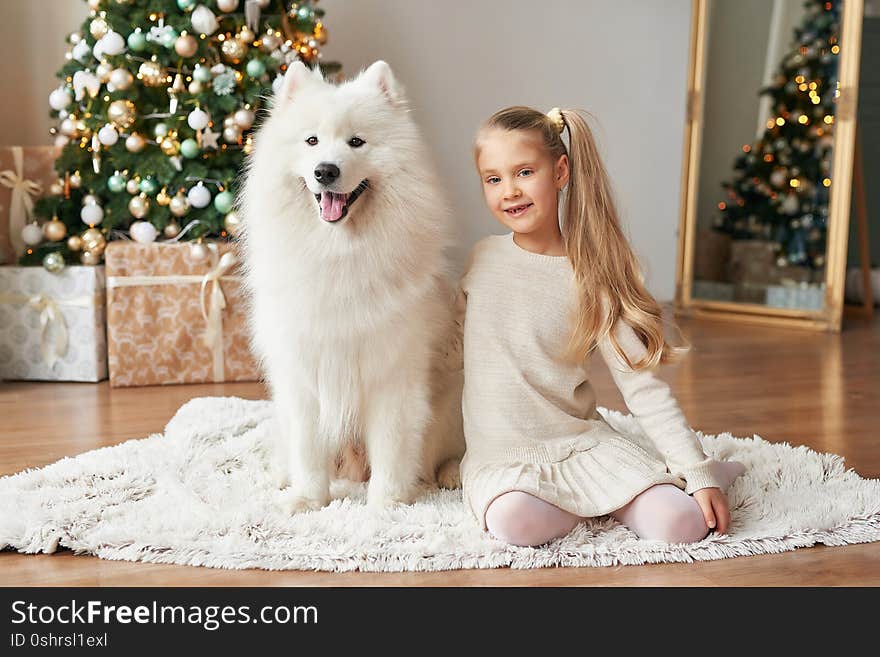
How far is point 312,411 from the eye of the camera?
1.99 meters

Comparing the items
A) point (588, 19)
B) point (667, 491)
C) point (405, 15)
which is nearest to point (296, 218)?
point (667, 491)

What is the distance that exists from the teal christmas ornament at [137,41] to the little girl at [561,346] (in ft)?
6.26

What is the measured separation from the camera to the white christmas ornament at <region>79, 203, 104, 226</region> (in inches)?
134

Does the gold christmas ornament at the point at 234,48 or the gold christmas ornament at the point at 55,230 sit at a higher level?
the gold christmas ornament at the point at 234,48

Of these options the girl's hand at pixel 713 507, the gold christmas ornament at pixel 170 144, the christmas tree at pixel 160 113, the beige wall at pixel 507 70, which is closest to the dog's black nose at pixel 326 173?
the girl's hand at pixel 713 507

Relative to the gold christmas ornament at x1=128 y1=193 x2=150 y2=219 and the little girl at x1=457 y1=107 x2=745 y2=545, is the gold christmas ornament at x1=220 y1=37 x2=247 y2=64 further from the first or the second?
the little girl at x1=457 y1=107 x2=745 y2=545

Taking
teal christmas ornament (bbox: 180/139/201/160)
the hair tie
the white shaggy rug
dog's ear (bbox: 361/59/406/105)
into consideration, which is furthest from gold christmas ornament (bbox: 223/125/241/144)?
the hair tie

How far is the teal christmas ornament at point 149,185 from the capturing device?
11.1 ft

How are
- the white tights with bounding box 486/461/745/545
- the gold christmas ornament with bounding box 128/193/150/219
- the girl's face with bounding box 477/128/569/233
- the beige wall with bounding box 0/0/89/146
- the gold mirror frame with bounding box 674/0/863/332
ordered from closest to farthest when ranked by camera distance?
1. the white tights with bounding box 486/461/745/545
2. the girl's face with bounding box 477/128/569/233
3. the gold christmas ornament with bounding box 128/193/150/219
4. the beige wall with bounding box 0/0/89/146
5. the gold mirror frame with bounding box 674/0/863/332

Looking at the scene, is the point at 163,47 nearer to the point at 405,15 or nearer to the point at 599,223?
the point at 405,15

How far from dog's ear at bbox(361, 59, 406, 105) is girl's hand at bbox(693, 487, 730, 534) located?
0.98 metres

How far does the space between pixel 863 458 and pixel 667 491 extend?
2.96 feet

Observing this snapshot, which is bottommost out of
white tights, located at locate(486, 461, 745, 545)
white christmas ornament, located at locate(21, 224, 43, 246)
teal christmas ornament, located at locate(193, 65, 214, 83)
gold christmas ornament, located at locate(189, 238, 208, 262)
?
white tights, located at locate(486, 461, 745, 545)

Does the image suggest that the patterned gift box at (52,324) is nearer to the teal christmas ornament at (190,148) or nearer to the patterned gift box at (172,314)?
the patterned gift box at (172,314)
